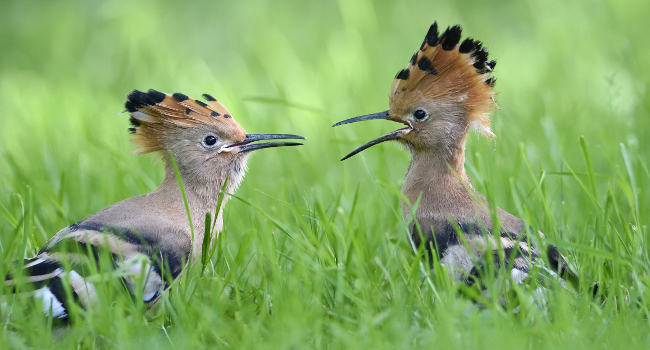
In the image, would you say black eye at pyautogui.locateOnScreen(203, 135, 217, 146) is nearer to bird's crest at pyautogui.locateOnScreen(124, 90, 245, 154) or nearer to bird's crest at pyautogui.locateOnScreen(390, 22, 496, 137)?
bird's crest at pyautogui.locateOnScreen(124, 90, 245, 154)

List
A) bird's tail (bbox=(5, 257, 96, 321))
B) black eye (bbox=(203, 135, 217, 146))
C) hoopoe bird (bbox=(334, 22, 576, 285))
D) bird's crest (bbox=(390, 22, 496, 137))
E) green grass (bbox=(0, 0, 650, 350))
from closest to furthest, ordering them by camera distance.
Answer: green grass (bbox=(0, 0, 650, 350)) < bird's tail (bbox=(5, 257, 96, 321)) < hoopoe bird (bbox=(334, 22, 576, 285)) < bird's crest (bbox=(390, 22, 496, 137)) < black eye (bbox=(203, 135, 217, 146))

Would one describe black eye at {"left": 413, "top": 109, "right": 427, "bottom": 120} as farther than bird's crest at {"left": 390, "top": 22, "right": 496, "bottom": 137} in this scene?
Yes

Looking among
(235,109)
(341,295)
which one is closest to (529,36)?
(235,109)

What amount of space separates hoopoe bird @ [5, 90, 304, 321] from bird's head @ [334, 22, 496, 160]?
617 millimetres

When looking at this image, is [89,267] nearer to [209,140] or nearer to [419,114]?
[209,140]

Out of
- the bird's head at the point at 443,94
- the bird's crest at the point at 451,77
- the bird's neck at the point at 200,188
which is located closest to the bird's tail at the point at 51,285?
the bird's neck at the point at 200,188

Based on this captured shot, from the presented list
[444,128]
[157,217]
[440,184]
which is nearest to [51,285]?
[157,217]

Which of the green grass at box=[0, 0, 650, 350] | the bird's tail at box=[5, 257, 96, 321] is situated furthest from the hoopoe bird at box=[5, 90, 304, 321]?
the green grass at box=[0, 0, 650, 350]

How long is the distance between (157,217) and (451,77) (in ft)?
4.60

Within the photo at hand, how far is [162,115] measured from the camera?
139 inches

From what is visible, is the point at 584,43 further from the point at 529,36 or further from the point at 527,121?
the point at 527,121

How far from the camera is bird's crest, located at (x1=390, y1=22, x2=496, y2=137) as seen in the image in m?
3.35

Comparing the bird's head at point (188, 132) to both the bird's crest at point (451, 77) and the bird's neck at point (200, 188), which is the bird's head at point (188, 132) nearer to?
the bird's neck at point (200, 188)

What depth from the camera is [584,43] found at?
6.56 metres
